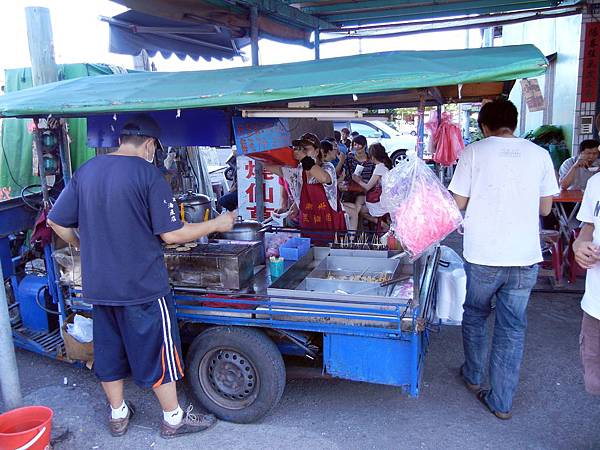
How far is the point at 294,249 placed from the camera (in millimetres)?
3596

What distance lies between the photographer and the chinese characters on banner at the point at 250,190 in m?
6.69

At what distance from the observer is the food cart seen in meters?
2.55

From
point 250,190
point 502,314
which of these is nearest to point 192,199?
point 502,314

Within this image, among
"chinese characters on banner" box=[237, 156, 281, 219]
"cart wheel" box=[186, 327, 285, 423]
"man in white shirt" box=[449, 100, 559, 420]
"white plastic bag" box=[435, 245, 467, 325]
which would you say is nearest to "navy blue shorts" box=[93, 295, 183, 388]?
"cart wheel" box=[186, 327, 285, 423]

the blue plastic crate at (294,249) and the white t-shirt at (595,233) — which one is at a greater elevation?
the white t-shirt at (595,233)

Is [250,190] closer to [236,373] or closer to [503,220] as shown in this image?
[236,373]

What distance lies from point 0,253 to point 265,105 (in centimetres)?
244

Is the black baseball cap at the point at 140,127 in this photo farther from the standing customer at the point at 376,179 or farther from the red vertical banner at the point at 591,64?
the red vertical banner at the point at 591,64

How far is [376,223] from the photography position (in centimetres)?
654

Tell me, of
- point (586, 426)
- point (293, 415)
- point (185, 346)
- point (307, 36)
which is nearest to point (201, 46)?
point (307, 36)

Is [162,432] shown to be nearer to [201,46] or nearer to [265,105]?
[265,105]

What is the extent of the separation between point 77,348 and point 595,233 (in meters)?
3.21

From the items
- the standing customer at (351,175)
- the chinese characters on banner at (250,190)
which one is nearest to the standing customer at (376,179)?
the standing customer at (351,175)

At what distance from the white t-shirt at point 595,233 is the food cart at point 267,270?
0.62 metres
